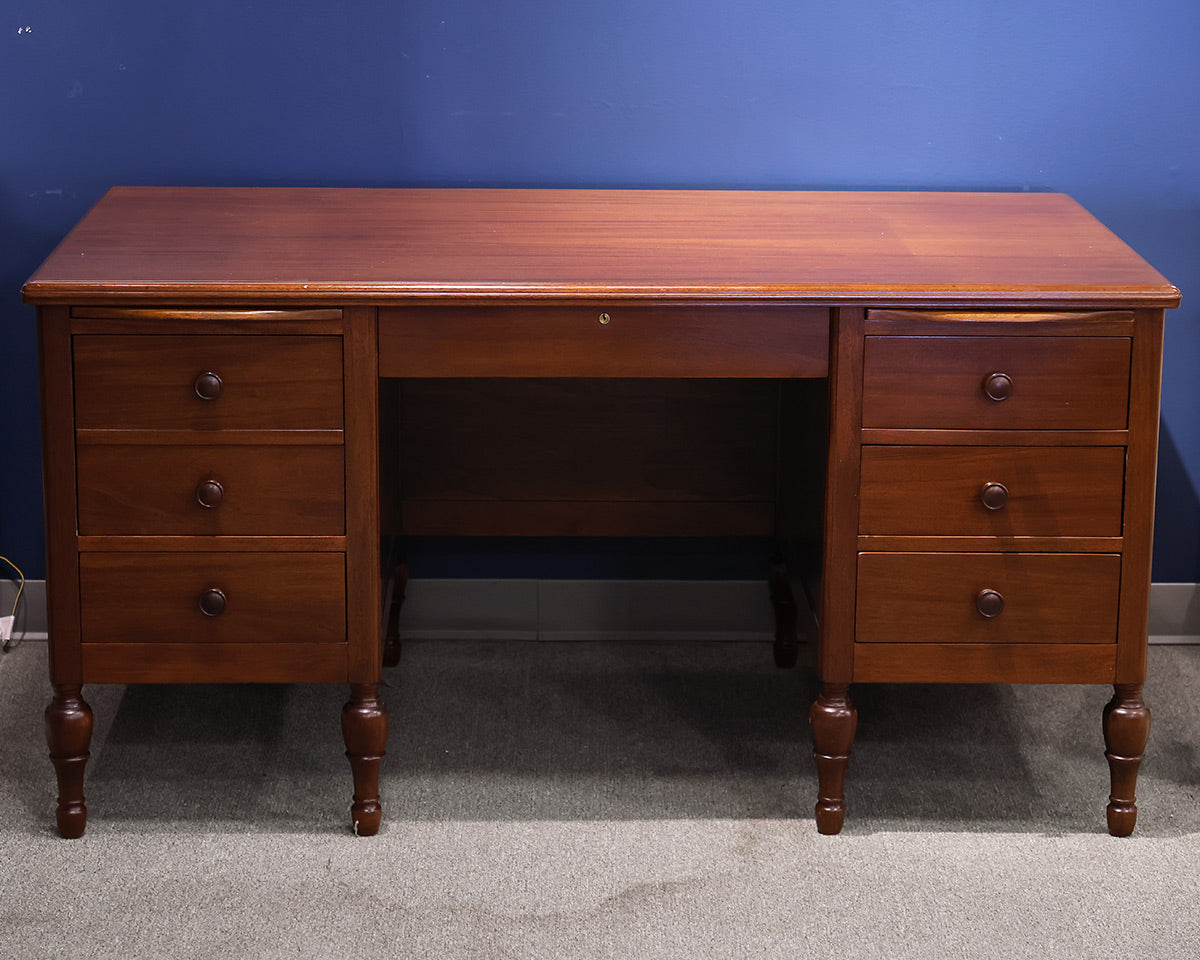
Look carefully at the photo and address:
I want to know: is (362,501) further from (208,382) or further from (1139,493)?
(1139,493)

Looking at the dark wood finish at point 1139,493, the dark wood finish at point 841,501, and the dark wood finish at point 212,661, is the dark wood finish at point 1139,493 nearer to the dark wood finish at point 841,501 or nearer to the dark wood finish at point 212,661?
the dark wood finish at point 841,501

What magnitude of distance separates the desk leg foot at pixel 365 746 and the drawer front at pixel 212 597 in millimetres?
99

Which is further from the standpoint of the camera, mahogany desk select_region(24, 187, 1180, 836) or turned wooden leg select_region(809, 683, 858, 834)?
turned wooden leg select_region(809, 683, 858, 834)

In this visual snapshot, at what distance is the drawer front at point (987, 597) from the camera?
2.04 meters

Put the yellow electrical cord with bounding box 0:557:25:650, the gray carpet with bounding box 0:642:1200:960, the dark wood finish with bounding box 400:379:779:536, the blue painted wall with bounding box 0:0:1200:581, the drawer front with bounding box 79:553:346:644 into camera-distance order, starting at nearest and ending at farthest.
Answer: the gray carpet with bounding box 0:642:1200:960, the drawer front with bounding box 79:553:346:644, the blue painted wall with bounding box 0:0:1200:581, the dark wood finish with bounding box 400:379:779:536, the yellow electrical cord with bounding box 0:557:25:650

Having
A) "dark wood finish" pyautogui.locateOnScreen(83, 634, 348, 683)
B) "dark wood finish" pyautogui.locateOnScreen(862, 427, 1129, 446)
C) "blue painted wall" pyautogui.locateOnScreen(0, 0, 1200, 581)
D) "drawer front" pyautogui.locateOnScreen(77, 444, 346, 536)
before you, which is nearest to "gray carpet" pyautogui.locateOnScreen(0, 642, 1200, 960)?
"dark wood finish" pyautogui.locateOnScreen(83, 634, 348, 683)

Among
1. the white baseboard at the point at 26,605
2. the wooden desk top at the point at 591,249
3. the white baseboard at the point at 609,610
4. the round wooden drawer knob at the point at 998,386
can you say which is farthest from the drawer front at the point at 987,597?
the white baseboard at the point at 26,605

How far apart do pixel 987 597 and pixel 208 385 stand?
1.04 metres

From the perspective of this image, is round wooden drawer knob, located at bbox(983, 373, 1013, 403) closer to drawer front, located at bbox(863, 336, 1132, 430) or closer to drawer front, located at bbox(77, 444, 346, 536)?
drawer front, located at bbox(863, 336, 1132, 430)

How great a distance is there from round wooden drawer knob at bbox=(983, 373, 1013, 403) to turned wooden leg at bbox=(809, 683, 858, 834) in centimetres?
44

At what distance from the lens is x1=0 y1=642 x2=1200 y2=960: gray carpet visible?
1.92m

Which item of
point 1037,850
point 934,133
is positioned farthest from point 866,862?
point 934,133

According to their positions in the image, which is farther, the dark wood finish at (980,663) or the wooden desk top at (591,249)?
the dark wood finish at (980,663)

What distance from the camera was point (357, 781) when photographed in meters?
2.12
